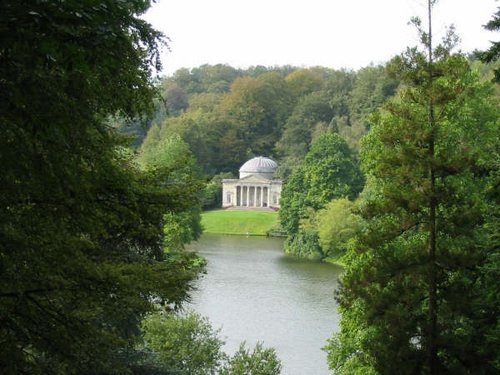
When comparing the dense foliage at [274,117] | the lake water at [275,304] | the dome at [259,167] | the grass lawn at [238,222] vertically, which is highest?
the dense foliage at [274,117]

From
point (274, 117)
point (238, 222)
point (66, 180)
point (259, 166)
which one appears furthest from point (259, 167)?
point (66, 180)

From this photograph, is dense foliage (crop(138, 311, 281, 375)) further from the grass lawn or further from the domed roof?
the domed roof

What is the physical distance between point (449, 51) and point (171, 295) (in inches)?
262

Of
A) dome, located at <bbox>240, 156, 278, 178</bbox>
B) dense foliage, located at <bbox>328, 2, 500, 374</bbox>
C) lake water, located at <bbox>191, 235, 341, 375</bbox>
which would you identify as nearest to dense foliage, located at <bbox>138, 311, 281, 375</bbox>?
lake water, located at <bbox>191, 235, 341, 375</bbox>

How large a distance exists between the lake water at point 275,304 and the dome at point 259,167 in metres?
33.9

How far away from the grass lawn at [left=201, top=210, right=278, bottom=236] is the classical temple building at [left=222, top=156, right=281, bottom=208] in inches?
313

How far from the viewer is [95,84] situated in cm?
446

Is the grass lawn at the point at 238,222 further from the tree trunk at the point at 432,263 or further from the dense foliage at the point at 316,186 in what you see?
the tree trunk at the point at 432,263

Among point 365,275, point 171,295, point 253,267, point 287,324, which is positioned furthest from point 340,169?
point 171,295

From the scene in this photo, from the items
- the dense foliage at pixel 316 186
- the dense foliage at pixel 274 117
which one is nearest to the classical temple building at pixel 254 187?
the dense foliage at pixel 274 117

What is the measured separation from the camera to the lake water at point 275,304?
19.6 m

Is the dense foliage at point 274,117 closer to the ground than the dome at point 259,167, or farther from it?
farther from it

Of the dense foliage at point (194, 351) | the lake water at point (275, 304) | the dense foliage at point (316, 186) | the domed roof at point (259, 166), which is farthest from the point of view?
the domed roof at point (259, 166)

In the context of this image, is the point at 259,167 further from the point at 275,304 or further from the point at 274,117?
the point at 275,304
